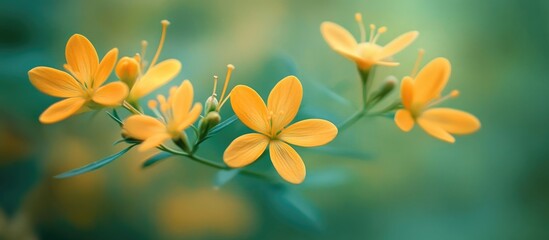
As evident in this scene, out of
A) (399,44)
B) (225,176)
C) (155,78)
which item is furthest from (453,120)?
(155,78)

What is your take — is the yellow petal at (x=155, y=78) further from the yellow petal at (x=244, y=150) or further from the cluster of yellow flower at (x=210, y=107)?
the yellow petal at (x=244, y=150)

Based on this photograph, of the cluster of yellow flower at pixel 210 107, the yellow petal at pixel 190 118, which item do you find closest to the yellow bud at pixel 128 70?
the cluster of yellow flower at pixel 210 107

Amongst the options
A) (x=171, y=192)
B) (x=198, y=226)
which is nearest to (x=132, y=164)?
(x=171, y=192)

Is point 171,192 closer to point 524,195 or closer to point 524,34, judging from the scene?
point 524,195

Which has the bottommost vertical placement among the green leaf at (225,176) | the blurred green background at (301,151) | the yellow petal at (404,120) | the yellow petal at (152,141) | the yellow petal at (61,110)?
the blurred green background at (301,151)

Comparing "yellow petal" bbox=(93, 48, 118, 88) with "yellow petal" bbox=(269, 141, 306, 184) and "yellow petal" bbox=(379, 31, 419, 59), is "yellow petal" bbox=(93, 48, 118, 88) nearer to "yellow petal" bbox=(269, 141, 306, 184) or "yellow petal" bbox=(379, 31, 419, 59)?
"yellow petal" bbox=(269, 141, 306, 184)

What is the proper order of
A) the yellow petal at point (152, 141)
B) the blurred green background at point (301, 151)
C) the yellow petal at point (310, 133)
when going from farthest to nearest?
the blurred green background at point (301, 151), the yellow petal at point (310, 133), the yellow petal at point (152, 141)
